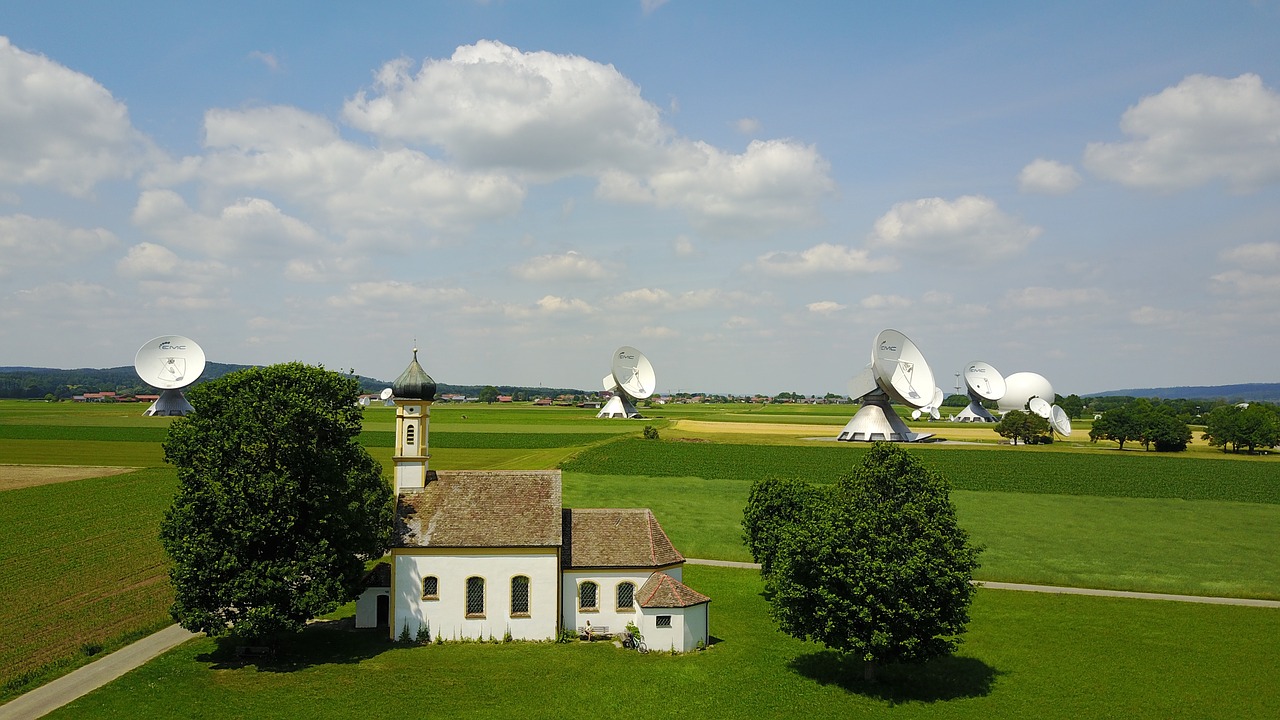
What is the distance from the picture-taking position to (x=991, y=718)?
2808 centimetres

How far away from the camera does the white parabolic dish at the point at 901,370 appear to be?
9875 centimetres

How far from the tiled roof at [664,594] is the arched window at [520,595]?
5368 mm

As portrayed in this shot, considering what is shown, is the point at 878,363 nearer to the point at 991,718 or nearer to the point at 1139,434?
the point at 1139,434

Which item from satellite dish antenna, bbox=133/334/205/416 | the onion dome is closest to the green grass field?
the onion dome

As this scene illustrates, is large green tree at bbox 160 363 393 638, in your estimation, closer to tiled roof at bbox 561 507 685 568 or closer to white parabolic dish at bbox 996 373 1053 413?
tiled roof at bbox 561 507 685 568

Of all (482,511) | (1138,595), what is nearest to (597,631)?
(482,511)

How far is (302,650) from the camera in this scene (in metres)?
34.9

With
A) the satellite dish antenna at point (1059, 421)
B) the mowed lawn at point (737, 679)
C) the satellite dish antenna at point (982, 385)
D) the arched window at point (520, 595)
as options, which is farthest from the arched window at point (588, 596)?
the satellite dish antenna at point (982, 385)

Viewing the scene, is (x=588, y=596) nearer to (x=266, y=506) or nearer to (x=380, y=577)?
(x=380, y=577)

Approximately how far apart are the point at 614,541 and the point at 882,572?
14446mm

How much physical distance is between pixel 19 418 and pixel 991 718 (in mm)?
176266

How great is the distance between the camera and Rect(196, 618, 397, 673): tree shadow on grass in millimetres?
33075

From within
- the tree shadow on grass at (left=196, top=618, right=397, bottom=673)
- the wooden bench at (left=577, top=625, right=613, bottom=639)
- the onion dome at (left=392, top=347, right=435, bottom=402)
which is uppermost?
the onion dome at (left=392, top=347, right=435, bottom=402)

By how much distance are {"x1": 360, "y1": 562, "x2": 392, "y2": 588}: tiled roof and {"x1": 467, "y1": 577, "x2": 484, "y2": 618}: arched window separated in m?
4.08
